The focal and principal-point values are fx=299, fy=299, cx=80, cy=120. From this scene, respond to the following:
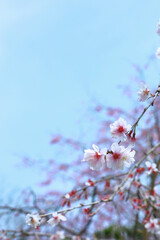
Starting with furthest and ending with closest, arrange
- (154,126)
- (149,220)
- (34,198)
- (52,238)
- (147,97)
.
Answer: (154,126), (34,198), (52,238), (149,220), (147,97)

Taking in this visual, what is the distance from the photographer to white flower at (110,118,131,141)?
4.07ft

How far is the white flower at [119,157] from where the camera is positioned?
4.09 ft

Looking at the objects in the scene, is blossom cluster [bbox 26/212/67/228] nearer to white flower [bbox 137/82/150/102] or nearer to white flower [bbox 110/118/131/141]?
white flower [bbox 110/118/131/141]

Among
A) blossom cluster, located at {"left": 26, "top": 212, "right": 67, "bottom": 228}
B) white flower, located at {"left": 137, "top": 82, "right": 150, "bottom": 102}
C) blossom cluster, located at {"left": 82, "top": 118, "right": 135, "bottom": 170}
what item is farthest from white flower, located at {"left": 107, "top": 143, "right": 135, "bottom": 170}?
blossom cluster, located at {"left": 26, "top": 212, "right": 67, "bottom": 228}

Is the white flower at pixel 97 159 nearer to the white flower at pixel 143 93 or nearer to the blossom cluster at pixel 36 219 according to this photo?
the white flower at pixel 143 93

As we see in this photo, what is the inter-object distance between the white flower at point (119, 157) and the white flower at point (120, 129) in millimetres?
47

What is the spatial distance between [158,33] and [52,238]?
2.31 meters

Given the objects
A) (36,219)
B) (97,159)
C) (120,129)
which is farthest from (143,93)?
(36,219)

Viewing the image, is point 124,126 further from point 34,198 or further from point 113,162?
point 34,198

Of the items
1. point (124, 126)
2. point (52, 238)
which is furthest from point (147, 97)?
point (52, 238)

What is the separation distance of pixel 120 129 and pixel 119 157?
0.12 meters

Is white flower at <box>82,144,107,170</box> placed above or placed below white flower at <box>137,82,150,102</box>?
below

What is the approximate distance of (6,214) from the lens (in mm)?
3807

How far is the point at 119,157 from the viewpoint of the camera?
1.28 meters
